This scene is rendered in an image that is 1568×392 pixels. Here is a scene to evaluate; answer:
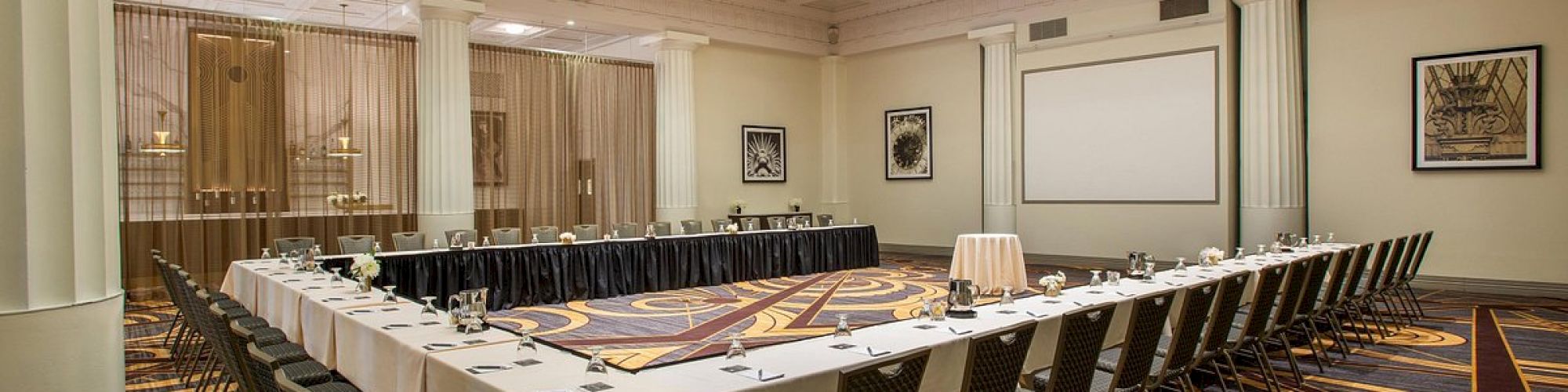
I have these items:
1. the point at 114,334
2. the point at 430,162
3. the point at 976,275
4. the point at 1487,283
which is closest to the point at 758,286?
the point at 976,275

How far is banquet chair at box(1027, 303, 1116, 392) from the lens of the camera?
3.00 metres

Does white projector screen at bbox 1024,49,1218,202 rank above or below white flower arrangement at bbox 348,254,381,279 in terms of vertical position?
above

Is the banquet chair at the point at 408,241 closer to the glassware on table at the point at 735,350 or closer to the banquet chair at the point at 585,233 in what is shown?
the banquet chair at the point at 585,233

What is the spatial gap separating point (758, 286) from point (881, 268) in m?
2.37

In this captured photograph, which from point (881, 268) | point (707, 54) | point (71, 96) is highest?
point (707, 54)

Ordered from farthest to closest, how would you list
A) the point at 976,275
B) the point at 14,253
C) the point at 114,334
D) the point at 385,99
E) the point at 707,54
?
the point at 707,54, the point at 385,99, the point at 976,275, the point at 114,334, the point at 14,253

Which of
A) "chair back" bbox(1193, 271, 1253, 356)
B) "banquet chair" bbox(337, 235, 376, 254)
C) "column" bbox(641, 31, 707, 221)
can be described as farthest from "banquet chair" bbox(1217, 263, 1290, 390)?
"column" bbox(641, 31, 707, 221)

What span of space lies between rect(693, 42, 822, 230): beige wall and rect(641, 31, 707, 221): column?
376 mm

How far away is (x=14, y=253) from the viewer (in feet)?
9.45

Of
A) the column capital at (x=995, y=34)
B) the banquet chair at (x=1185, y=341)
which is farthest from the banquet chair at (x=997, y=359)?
the column capital at (x=995, y=34)

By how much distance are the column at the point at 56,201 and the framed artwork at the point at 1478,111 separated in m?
10.4

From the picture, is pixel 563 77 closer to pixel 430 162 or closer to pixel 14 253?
pixel 430 162

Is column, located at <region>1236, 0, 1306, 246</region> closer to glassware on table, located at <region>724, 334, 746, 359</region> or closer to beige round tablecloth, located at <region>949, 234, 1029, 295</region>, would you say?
beige round tablecloth, located at <region>949, 234, 1029, 295</region>

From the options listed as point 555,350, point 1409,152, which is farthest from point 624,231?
point 1409,152
